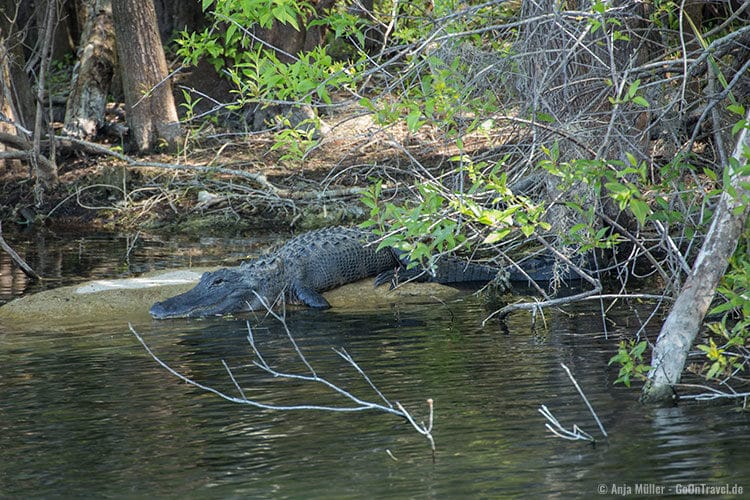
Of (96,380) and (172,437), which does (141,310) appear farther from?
(172,437)

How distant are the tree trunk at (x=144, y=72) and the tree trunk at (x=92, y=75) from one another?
0.82m

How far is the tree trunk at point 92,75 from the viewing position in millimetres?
16031

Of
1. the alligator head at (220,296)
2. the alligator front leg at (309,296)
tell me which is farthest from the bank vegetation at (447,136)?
the alligator head at (220,296)

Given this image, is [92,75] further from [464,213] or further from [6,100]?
[464,213]

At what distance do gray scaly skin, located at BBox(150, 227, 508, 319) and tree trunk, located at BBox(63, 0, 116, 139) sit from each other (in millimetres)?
6784

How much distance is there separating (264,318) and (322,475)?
462 centimetres

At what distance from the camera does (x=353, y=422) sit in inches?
209

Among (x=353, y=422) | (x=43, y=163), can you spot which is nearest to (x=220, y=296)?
(x=353, y=422)

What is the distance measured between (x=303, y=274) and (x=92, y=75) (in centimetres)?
795

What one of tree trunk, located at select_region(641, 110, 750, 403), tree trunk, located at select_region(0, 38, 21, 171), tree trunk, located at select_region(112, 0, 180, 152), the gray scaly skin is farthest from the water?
tree trunk, located at select_region(112, 0, 180, 152)

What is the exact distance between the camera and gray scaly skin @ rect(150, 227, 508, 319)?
9.17 meters
